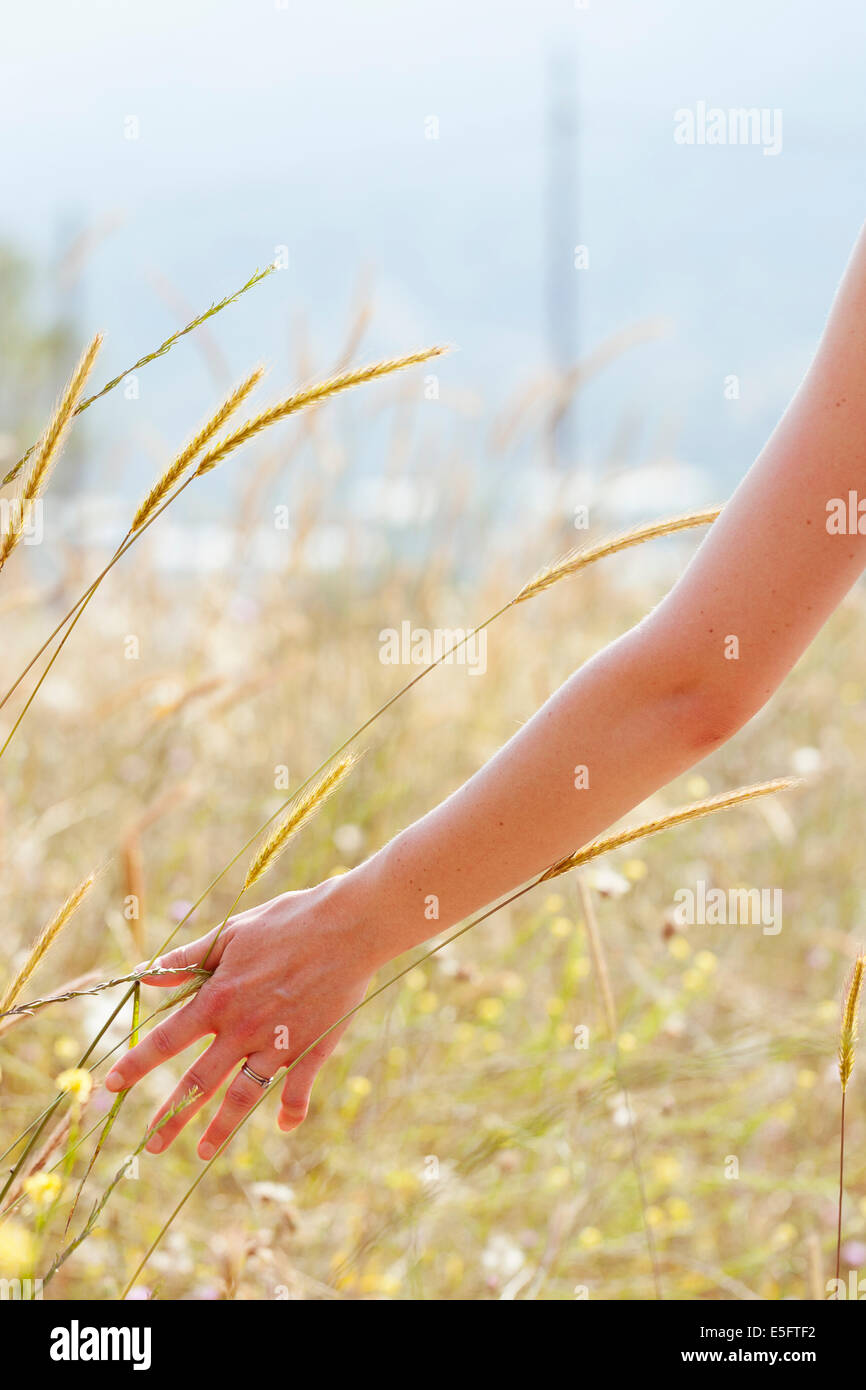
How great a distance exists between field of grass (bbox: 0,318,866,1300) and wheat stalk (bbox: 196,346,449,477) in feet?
1.21

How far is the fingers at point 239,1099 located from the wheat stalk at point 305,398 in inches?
12.6

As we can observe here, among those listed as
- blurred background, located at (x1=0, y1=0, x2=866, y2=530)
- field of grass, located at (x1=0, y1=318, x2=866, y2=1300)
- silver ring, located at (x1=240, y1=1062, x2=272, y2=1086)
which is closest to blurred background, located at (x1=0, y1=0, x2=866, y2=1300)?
field of grass, located at (x1=0, y1=318, x2=866, y2=1300)

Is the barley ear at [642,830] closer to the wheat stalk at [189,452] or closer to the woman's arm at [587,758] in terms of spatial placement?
the woman's arm at [587,758]

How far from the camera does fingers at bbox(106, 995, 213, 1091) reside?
641 millimetres

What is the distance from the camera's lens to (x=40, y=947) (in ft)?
2.01

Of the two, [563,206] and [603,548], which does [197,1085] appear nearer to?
[603,548]

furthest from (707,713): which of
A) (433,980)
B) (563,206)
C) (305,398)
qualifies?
(563,206)

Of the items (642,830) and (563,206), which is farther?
(563,206)

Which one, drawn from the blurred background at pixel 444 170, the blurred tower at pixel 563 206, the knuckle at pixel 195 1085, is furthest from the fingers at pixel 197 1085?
the blurred background at pixel 444 170

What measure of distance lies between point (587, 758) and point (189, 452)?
25 cm

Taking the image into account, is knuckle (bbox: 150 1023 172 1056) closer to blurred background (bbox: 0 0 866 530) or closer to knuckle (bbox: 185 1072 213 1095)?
knuckle (bbox: 185 1072 213 1095)

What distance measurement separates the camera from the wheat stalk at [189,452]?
0.60 m
